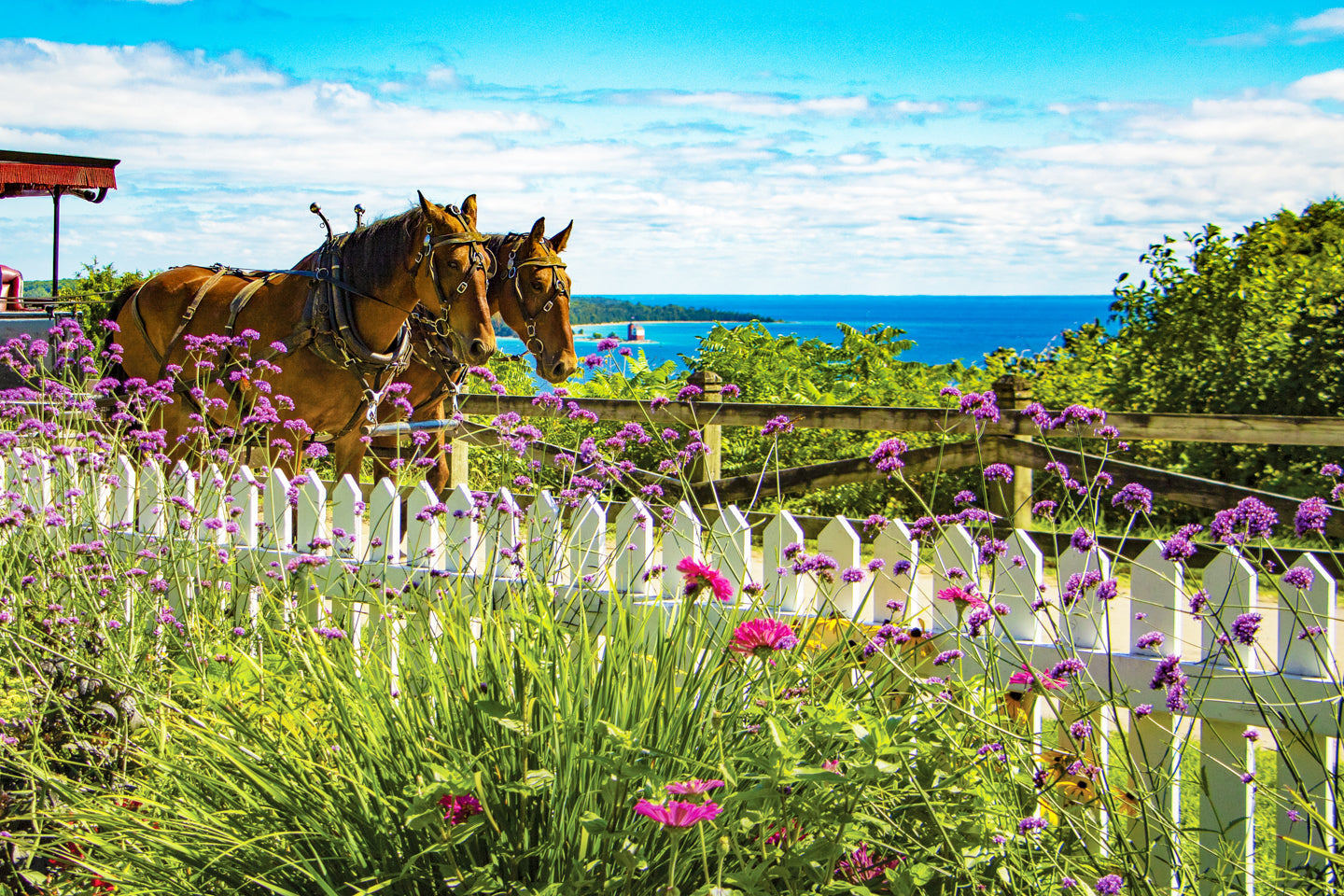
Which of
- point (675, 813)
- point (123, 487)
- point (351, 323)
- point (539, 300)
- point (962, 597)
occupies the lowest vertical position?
point (123, 487)

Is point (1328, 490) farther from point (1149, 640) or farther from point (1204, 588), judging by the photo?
point (1149, 640)

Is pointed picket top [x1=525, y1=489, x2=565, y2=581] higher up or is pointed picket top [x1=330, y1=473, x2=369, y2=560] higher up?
pointed picket top [x1=525, y1=489, x2=565, y2=581]

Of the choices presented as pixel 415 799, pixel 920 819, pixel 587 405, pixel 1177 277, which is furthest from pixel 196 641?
pixel 1177 277

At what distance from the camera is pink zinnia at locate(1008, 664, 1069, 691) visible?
182cm

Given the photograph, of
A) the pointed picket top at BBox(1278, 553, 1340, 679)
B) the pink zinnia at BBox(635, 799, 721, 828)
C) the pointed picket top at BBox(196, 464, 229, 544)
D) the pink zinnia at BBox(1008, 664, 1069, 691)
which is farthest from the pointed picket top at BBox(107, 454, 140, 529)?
the pointed picket top at BBox(1278, 553, 1340, 679)

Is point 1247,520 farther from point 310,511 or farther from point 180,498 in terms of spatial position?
point 310,511

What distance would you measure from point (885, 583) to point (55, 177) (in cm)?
924

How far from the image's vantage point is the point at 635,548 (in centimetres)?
360

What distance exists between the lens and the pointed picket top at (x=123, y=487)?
4.36 m

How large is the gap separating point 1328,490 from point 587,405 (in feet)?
15.1

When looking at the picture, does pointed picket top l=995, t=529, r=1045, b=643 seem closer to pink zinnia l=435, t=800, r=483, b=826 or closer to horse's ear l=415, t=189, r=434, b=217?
pink zinnia l=435, t=800, r=483, b=826

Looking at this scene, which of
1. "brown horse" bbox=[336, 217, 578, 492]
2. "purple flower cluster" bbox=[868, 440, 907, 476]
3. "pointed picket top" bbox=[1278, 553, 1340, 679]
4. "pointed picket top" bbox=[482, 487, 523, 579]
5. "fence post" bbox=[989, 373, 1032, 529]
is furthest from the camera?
"fence post" bbox=[989, 373, 1032, 529]

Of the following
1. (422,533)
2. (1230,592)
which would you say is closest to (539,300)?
(422,533)

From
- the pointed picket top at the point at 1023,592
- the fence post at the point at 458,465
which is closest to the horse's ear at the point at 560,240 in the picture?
the fence post at the point at 458,465
